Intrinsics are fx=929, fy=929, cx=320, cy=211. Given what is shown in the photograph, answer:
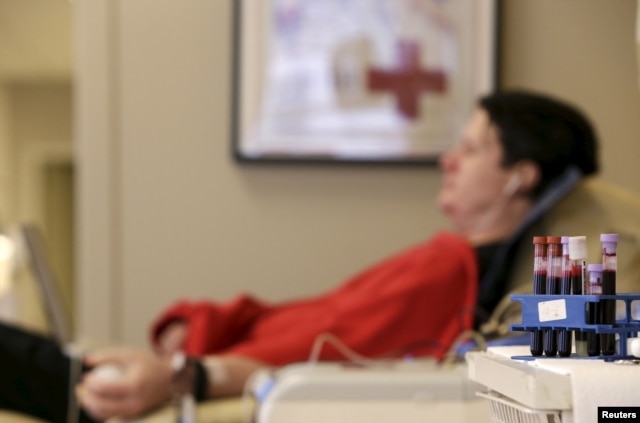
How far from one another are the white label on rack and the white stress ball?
3.43 feet

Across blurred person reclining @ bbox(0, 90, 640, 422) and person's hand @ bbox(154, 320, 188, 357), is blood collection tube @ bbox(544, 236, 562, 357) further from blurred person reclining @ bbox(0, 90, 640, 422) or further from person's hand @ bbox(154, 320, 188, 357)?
person's hand @ bbox(154, 320, 188, 357)

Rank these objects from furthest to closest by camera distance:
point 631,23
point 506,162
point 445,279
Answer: point 631,23, point 506,162, point 445,279

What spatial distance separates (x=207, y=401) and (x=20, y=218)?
4.82 metres

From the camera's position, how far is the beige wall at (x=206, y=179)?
7.20 feet

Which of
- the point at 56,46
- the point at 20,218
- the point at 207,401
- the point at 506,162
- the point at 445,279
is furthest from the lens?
the point at 20,218

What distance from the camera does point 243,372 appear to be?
151 centimetres

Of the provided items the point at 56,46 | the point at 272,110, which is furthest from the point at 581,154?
the point at 56,46

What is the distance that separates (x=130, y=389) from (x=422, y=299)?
516mm

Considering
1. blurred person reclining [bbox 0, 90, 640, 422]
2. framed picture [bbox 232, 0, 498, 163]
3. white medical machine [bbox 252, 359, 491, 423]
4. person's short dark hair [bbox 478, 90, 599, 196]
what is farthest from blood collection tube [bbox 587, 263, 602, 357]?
framed picture [bbox 232, 0, 498, 163]

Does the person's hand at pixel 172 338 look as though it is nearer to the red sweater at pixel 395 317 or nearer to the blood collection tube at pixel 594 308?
the red sweater at pixel 395 317

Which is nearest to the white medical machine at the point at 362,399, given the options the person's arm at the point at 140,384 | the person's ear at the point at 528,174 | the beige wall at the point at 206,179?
the person's arm at the point at 140,384

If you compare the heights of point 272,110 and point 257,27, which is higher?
point 257,27

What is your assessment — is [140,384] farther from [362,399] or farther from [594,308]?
[594,308]

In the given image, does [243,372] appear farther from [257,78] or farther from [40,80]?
[40,80]
